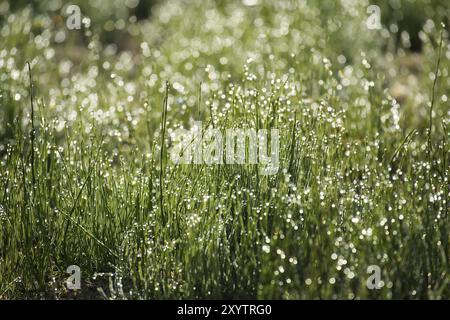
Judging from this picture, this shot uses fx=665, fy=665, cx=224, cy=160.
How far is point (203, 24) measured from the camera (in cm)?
565

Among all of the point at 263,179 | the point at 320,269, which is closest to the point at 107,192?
the point at 263,179

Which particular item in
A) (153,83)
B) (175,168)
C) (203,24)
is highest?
(203,24)

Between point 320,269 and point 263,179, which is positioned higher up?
point 263,179

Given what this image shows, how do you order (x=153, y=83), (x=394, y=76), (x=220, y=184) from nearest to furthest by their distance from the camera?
(x=220, y=184) < (x=153, y=83) < (x=394, y=76)

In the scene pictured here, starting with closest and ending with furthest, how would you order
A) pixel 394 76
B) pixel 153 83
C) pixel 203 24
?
1. pixel 153 83
2. pixel 394 76
3. pixel 203 24

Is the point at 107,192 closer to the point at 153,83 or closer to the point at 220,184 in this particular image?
the point at 220,184

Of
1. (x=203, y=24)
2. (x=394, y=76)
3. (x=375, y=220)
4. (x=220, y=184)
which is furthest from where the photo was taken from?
(x=203, y=24)

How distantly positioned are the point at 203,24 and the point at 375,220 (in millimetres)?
3577

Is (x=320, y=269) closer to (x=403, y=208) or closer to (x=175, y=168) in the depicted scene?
(x=403, y=208)
